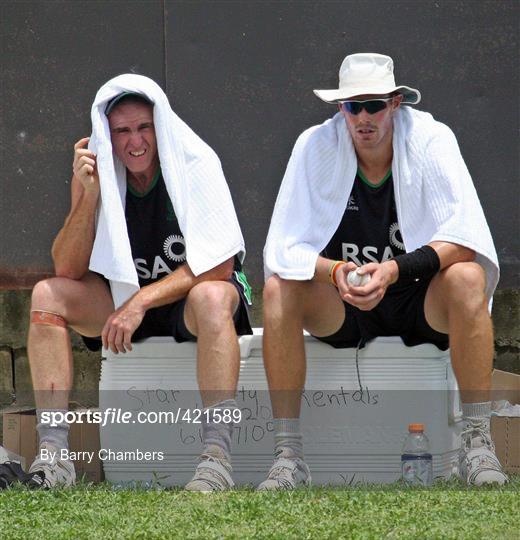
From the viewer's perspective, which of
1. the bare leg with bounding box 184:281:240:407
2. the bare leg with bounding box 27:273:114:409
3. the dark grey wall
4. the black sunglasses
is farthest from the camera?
the dark grey wall

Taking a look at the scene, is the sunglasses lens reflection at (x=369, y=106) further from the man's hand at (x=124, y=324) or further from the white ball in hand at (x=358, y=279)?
the man's hand at (x=124, y=324)

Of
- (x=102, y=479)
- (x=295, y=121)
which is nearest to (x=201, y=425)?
(x=102, y=479)

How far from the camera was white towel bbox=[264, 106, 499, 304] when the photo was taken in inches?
181

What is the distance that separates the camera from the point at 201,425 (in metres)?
4.65

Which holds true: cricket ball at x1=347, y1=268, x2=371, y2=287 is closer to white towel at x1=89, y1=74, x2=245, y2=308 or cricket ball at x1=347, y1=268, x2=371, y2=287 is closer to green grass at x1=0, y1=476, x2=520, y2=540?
white towel at x1=89, y1=74, x2=245, y2=308

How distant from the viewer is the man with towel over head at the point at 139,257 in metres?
4.51

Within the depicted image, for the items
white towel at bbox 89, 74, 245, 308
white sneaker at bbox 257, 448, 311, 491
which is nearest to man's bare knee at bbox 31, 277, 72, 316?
white towel at bbox 89, 74, 245, 308

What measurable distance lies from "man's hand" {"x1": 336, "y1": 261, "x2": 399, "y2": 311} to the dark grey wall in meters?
1.69

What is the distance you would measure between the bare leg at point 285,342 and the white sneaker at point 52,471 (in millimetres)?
709

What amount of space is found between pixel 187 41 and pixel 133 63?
0.87ft

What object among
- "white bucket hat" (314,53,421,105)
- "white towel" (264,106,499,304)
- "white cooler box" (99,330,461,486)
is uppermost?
"white bucket hat" (314,53,421,105)

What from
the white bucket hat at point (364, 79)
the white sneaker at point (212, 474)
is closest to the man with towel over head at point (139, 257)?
the white sneaker at point (212, 474)

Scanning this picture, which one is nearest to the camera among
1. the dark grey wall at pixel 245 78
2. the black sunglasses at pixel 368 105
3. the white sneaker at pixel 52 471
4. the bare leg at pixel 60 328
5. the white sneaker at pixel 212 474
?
the white sneaker at pixel 212 474

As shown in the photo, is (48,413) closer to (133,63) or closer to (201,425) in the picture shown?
(201,425)
